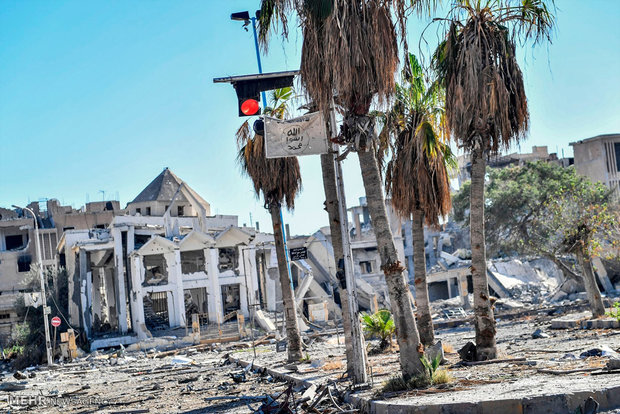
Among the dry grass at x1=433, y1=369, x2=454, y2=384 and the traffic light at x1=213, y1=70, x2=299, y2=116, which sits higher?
the traffic light at x1=213, y1=70, x2=299, y2=116

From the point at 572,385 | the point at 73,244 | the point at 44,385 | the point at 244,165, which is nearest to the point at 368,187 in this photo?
the point at 572,385

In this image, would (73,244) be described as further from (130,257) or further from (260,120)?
(260,120)

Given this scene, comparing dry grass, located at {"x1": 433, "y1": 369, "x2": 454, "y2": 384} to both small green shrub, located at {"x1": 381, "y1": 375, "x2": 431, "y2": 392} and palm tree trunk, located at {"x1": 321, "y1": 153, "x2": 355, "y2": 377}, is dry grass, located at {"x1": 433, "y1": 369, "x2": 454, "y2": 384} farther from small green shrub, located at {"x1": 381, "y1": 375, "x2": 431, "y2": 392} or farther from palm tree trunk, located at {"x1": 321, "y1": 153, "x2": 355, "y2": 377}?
palm tree trunk, located at {"x1": 321, "y1": 153, "x2": 355, "y2": 377}

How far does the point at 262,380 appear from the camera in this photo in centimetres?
2083

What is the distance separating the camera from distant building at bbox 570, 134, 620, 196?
6288 cm

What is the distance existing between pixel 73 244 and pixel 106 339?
35.6 feet

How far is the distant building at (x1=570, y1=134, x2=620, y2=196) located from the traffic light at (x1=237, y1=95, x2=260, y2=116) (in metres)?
55.6

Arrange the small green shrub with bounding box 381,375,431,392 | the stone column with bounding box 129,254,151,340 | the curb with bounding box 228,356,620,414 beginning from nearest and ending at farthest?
the curb with bounding box 228,356,620,414, the small green shrub with bounding box 381,375,431,392, the stone column with bounding box 129,254,151,340

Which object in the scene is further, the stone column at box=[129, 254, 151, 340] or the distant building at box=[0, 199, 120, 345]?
the distant building at box=[0, 199, 120, 345]

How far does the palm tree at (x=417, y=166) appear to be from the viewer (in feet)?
64.9

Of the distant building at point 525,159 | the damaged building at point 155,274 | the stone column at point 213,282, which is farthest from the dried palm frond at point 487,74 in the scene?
the distant building at point 525,159

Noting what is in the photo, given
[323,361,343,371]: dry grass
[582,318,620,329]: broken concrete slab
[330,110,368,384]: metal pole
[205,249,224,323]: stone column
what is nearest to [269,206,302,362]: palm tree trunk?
[323,361,343,371]: dry grass

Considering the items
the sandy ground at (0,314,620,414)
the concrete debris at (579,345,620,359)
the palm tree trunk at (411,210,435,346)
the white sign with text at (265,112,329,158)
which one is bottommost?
the sandy ground at (0,314,620,414)

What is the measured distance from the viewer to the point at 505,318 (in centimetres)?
4009
